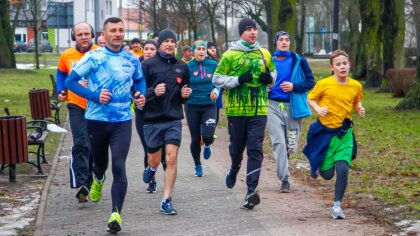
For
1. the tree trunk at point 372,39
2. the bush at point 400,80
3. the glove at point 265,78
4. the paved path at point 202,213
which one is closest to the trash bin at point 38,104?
the paved path at point 202,213

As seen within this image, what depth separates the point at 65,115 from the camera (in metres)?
25.7

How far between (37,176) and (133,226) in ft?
13.8

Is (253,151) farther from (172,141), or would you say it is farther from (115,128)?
(115,128)

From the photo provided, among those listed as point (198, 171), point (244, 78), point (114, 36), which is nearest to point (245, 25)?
point (244, 78)

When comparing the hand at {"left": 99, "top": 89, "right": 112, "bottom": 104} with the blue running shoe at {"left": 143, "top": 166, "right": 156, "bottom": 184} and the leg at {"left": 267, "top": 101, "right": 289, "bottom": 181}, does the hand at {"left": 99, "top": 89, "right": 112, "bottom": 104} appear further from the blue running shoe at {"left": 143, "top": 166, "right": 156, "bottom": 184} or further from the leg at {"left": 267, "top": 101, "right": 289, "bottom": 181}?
the leg at {"left": 267, "top": 101, "right": 289, "bottom": 181}

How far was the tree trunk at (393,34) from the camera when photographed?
112 feet

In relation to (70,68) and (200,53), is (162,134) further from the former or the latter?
(200,53)

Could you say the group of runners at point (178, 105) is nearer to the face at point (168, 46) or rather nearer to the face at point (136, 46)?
the face at point (168, 46)

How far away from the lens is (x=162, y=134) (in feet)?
33.8

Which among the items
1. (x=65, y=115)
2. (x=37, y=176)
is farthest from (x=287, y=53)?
(x=65, y=115)

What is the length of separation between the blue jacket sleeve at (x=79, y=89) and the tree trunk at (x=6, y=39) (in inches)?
1579

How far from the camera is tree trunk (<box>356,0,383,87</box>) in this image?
38312 millimetres

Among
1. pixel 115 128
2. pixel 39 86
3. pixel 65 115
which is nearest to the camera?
pixel 115 128

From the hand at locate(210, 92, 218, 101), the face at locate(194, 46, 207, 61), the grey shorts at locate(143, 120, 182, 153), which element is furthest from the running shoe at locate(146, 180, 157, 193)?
the face at locate(194, 46, 207, 61)
